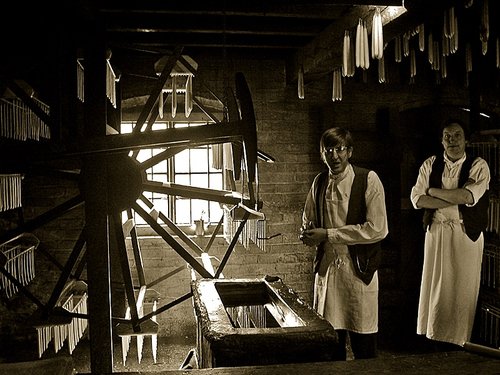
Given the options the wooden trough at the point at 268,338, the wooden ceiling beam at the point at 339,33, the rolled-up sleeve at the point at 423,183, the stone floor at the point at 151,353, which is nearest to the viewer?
the wooden trough at the point at 268,338

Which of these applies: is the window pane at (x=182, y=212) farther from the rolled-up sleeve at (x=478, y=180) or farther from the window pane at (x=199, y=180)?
the rolled-up sleeve at (x=478, y=180)

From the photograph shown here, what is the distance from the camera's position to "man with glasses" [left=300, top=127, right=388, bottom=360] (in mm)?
4023

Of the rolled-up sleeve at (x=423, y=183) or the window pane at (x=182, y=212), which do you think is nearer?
the rolled-up sleeve at (x=423, y=183)

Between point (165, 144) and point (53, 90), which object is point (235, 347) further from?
point (53, 90)

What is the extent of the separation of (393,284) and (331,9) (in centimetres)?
353

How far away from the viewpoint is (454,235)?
4809 millimetres

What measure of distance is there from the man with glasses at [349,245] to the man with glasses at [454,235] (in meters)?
1.08

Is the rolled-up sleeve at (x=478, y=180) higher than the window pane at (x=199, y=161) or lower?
lower

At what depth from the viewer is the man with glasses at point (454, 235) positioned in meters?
4.77

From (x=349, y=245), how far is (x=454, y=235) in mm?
1314

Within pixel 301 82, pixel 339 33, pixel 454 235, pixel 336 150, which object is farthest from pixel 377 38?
pixel 454 235

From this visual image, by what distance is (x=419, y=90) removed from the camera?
6.61 m

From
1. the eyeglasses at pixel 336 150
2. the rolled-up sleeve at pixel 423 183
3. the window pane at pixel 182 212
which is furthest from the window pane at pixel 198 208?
the eyeglasses at pixel 336 150

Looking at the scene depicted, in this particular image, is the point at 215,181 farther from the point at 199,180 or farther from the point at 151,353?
the point at 151,353
